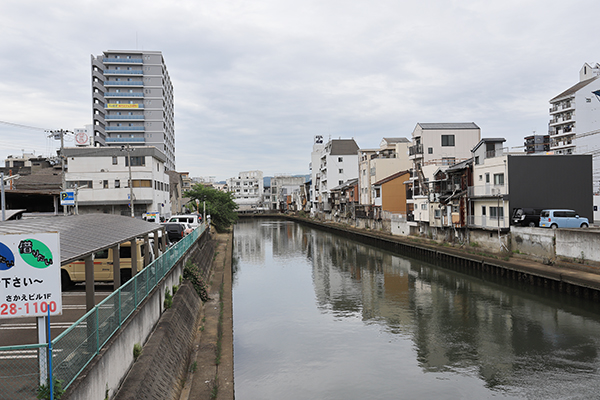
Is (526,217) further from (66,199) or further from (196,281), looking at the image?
(66,199)

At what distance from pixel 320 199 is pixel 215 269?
69.3 metres

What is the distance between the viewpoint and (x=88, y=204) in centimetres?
4250

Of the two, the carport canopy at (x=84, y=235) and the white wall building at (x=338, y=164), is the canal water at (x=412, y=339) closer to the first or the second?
the carport canopy at (x=84, y=235)

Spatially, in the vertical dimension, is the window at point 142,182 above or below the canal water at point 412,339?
above

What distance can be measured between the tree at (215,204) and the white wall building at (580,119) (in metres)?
44.2

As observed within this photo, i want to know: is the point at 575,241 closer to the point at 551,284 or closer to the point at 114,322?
the point at 551,284

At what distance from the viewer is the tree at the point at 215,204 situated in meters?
57.6

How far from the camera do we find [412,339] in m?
16.7

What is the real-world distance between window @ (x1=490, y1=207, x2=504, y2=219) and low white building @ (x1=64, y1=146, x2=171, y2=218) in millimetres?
32166

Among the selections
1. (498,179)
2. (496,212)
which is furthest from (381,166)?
(496,212)

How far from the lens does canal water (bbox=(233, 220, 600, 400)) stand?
12.5 meters

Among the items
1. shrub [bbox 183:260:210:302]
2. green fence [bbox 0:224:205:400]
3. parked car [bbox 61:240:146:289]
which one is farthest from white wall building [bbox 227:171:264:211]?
green fence [bbox 0:224:205:400]

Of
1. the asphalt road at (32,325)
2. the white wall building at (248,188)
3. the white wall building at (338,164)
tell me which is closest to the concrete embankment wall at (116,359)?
the asphalt road at (32,325)

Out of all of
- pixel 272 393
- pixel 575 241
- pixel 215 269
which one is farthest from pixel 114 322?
pixel 575 241
